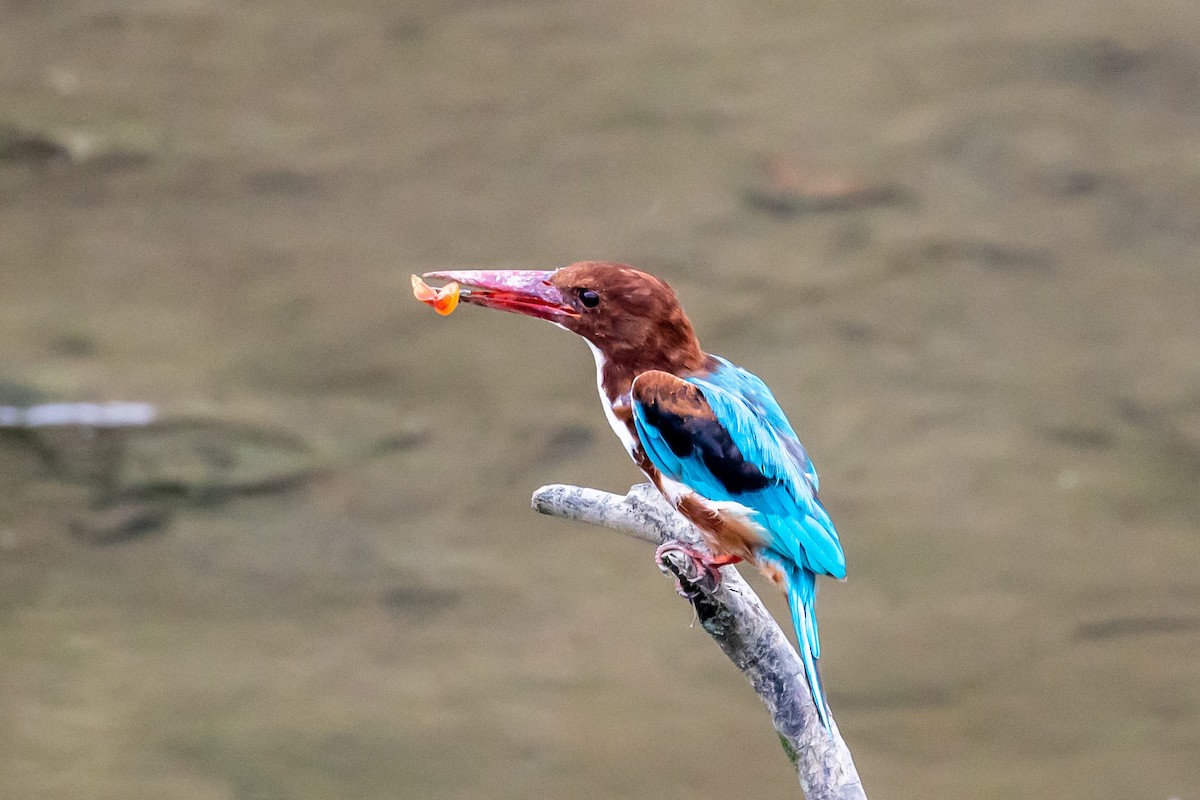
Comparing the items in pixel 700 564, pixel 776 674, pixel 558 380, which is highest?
pixel 700 564

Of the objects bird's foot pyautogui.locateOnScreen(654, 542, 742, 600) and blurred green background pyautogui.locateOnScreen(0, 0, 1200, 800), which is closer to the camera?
bird's foot pyautogui.locateOnScreen(654, 542, 742, 600)

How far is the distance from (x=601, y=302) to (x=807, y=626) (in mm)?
520

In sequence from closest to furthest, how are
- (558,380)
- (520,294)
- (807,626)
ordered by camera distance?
(807,626) → (520,294) → (558,380)

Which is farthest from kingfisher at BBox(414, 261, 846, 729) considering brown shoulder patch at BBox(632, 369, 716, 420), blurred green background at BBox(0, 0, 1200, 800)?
blurred green background at BBox(0, 0, 1200, 800)

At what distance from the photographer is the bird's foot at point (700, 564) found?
6.26 feet

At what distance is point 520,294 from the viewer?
6.62ft

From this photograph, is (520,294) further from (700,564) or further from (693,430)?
(700,564)

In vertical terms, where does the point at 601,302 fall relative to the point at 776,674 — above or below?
above

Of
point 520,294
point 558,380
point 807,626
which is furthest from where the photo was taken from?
point 558,380

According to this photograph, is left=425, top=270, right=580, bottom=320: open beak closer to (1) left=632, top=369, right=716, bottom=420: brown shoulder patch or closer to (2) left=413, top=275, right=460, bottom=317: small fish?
(2) left=413, top=275, right=460, bottom=317: small fish

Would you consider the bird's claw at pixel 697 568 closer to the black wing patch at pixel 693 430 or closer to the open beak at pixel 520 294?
the black wing patch at pixel 693 430

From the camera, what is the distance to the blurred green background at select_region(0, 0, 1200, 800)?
3.59 meters

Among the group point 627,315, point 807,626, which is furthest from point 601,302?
point 807,626

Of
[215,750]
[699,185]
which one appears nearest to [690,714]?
[215,750]
